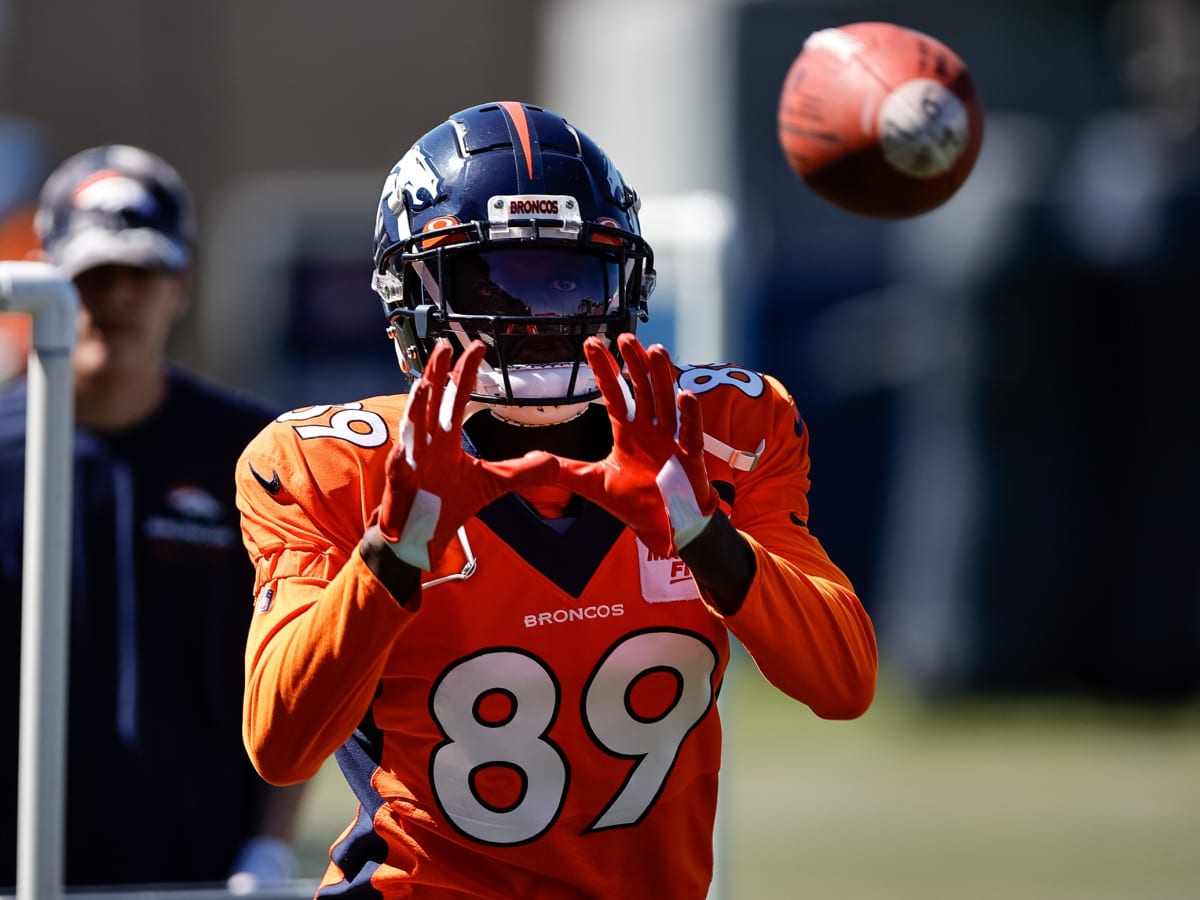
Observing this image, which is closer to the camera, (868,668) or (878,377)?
(868,668)

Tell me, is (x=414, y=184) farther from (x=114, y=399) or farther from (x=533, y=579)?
(x=114, y=399)

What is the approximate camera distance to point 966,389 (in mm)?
11195

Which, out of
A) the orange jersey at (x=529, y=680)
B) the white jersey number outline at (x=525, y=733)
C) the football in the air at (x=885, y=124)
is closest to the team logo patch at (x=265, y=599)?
the orange jersey at (x=529, y=680)

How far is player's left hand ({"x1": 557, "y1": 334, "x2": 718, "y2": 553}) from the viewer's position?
2357 mm

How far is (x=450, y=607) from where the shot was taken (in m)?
2.54

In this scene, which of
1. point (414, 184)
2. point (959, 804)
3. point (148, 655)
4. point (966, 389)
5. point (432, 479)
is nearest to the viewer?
point (432, 479)

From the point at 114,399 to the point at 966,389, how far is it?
756 centimetres

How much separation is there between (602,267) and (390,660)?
2.07ft

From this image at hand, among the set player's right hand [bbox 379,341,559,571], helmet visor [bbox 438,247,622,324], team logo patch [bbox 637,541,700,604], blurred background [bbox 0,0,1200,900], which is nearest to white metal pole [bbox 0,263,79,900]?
helmet visor [bbox 438,247,622,324]

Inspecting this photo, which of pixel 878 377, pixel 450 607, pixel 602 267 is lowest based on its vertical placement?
pixel 878 377

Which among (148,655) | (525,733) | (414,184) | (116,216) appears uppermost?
(414,184)

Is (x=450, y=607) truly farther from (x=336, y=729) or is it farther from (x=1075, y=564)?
(x=1075, y=564)

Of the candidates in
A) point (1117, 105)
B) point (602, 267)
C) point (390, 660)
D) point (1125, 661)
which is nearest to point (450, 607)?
point (390, 660)

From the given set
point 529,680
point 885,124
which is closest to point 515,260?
point 529,680
